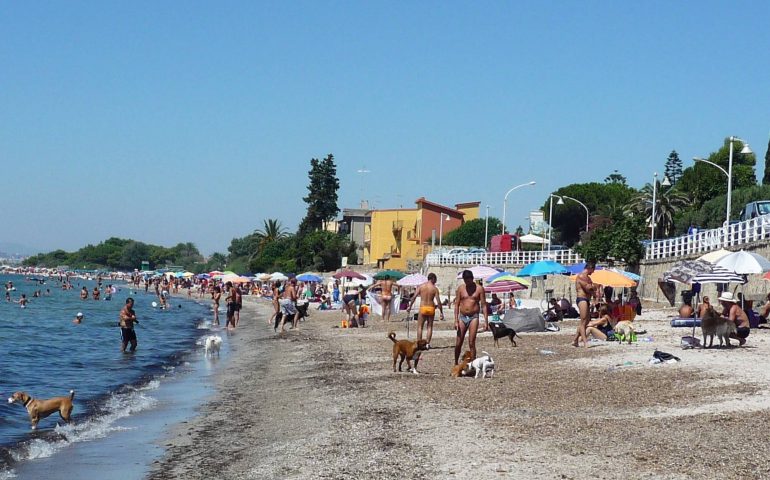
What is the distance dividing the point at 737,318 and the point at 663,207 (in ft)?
158

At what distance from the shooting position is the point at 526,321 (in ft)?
70.9

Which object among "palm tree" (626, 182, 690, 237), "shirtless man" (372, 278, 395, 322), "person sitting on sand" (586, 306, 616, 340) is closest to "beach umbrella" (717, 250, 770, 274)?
"person sitting on sand" (586, 306, 616, 340)

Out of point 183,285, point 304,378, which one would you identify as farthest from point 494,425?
point 183,285

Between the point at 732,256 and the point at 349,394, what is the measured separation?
9003mm

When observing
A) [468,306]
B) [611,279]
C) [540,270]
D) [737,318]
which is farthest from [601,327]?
[540,270]

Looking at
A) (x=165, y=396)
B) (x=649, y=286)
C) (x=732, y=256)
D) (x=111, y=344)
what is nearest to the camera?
(x=165, y=396)

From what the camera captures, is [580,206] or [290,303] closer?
[290,303]

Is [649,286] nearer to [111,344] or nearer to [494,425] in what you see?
[111,344]

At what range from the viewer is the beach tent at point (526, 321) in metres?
21.5

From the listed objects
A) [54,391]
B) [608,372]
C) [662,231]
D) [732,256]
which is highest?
[662,231]

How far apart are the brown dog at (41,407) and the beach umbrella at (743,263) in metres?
12.0

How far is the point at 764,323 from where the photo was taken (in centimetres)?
1953

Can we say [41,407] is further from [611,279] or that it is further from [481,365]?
[611,279]

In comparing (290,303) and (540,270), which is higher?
(540,270)
